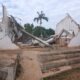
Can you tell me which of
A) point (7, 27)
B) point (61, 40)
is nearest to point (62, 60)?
point (7, 27)

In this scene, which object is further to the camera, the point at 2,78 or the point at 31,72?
the point at 31,72

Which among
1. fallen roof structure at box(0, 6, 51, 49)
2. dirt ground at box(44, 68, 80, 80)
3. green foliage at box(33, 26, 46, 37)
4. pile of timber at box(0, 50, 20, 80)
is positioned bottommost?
dirt ground at box(44, 68, 80, 80)

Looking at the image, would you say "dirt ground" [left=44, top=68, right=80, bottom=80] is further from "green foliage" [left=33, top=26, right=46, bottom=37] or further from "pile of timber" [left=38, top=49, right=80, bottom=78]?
"green foliage" [left=33, top=26, right=46, bottom=37]

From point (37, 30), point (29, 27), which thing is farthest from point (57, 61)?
point (29, 27)

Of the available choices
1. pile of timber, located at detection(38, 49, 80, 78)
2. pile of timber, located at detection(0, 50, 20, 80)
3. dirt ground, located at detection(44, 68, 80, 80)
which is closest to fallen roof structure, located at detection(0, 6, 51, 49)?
pile of timber, located at detection(38, 49, 80, 78)

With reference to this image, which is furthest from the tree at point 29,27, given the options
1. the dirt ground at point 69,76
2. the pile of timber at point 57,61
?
the dirt ground at point 69,76

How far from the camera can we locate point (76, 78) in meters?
6.37

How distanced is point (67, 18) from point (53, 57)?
23239 mm

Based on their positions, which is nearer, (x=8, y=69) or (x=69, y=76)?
(x=8, y=69)

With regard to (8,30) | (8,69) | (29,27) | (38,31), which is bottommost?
(8,69)

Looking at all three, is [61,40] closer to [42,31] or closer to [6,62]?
[6,62]

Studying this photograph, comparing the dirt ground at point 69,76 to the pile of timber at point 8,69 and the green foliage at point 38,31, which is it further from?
the green foliage at point 38,31

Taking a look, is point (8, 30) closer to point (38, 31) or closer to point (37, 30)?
point (38, 31)

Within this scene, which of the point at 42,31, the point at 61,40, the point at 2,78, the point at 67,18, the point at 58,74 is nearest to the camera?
the point at 2,78
